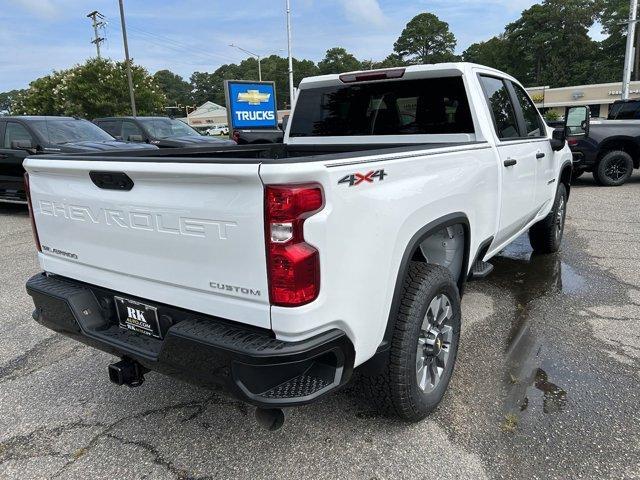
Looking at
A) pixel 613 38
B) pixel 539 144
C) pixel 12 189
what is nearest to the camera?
pixel 539 144

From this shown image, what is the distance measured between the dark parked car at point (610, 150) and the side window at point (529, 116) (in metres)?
6.25

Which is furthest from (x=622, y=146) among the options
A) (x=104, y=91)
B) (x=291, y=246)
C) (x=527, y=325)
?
(x=104, y=91)

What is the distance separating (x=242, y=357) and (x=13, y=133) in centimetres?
928

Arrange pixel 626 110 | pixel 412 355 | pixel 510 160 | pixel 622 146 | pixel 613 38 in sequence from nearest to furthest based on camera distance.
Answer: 1. pixel 412 355
2. pixel 510 160
3. pixel 622 146
4. pixel 626 110
5. pixel 613 38

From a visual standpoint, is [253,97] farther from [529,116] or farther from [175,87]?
[175,87]

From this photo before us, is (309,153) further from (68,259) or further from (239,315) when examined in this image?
(239,315)

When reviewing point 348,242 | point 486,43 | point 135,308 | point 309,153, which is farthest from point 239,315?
point 486,43

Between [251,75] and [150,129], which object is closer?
[150,129]

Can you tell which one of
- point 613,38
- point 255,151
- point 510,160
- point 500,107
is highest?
point 613,38

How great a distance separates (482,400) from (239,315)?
5.55 ft

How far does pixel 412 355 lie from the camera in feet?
7.80

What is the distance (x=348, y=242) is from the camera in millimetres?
1911

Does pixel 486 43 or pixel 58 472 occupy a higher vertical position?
pixel 486 43

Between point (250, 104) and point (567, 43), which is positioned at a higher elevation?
point (567, 43)
